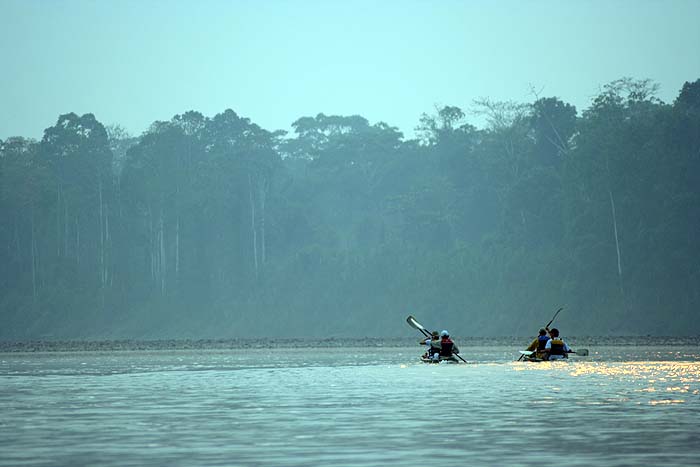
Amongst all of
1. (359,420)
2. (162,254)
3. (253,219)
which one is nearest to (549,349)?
(359,420)

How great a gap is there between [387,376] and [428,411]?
45.9ft

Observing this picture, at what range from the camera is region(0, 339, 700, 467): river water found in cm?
1591

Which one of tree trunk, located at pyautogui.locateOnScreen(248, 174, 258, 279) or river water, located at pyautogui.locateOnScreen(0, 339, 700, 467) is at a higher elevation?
tree trunk, located at pyautogui.locateOnScreen(248, 174, 258, 279)

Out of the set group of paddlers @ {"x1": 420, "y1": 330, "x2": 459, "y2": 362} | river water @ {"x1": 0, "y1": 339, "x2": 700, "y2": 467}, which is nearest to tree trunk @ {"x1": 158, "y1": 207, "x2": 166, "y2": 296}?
group of paddlers @ {"x1": 420, "y1": 330, "x2": 459, "y2": 362}

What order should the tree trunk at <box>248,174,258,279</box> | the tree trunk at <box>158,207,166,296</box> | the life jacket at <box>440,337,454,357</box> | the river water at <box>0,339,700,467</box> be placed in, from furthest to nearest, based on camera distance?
the tree trunk at <box>158,207,166,296</box> < the tree trunk at <box>248,174,258,279</box> < the life jacket at <box>440,337,454,357</box> < the river water at <box>0,339,700,467</box>

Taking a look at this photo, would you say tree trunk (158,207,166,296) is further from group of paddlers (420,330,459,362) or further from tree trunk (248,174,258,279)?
group of paddlers (420,330,459,362)

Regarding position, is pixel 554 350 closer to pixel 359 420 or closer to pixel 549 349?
pixel 549 349

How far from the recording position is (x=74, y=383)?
114 feet

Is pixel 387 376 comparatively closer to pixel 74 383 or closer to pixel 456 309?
pixel 74 383

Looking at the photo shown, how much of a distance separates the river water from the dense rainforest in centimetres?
5786

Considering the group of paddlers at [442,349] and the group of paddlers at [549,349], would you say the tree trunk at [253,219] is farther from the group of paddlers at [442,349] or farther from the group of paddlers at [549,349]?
the group of paddlers at [549,349]

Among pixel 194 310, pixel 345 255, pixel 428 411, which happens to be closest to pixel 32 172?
pixel 194 310

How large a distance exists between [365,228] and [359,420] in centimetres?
10089

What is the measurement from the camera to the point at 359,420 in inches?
827
